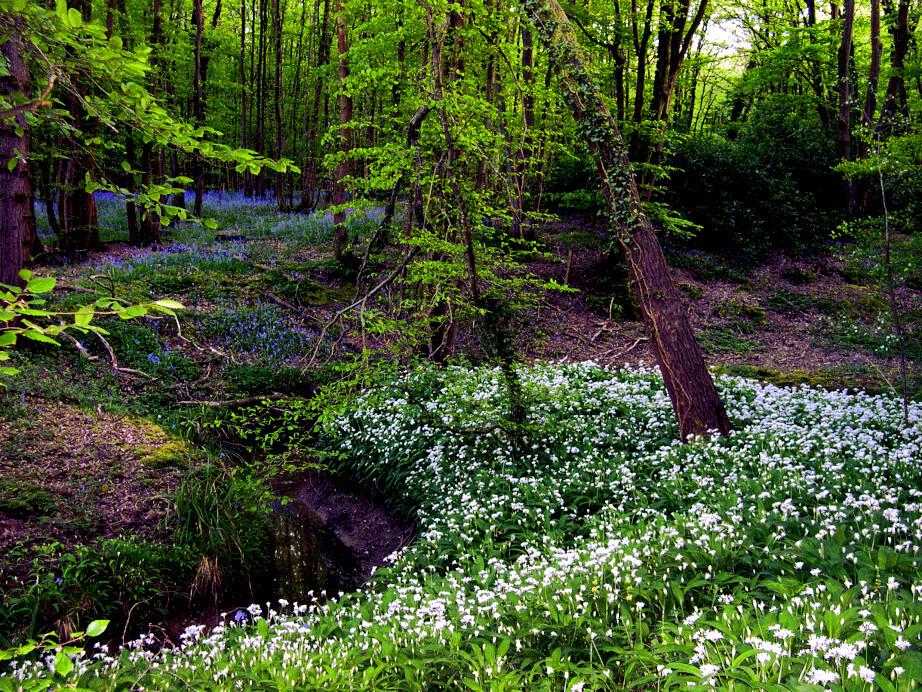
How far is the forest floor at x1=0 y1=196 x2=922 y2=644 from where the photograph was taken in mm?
7078

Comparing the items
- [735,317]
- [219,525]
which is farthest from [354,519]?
[735,317]

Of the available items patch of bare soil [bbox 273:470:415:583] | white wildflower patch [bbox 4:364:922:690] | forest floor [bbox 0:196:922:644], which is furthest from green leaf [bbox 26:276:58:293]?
patch of bare soil [bbox 273:470:415:583]

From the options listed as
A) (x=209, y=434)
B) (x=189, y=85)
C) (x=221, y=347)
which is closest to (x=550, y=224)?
(x=221, y=347)

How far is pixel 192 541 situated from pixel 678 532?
17.6ft

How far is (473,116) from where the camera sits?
7.56 meters

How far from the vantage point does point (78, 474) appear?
7301 mm

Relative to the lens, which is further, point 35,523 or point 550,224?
point 550,224

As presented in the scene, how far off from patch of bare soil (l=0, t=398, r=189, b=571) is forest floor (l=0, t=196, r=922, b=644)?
0.02 metres

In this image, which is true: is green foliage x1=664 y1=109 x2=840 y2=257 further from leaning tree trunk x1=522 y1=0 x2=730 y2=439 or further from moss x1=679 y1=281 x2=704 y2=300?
leaning tree trunk x1=522 y1=0 x2=730 y2=439

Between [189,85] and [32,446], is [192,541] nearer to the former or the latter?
[32,446]

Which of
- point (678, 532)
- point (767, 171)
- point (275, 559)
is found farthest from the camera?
point (767, 171)

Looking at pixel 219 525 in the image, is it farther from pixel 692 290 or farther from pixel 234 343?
pixel 692 290

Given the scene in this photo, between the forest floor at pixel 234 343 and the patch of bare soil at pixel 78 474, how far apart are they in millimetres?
21

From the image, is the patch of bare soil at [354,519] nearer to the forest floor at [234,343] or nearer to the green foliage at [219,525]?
the forest floor at [234,343]
